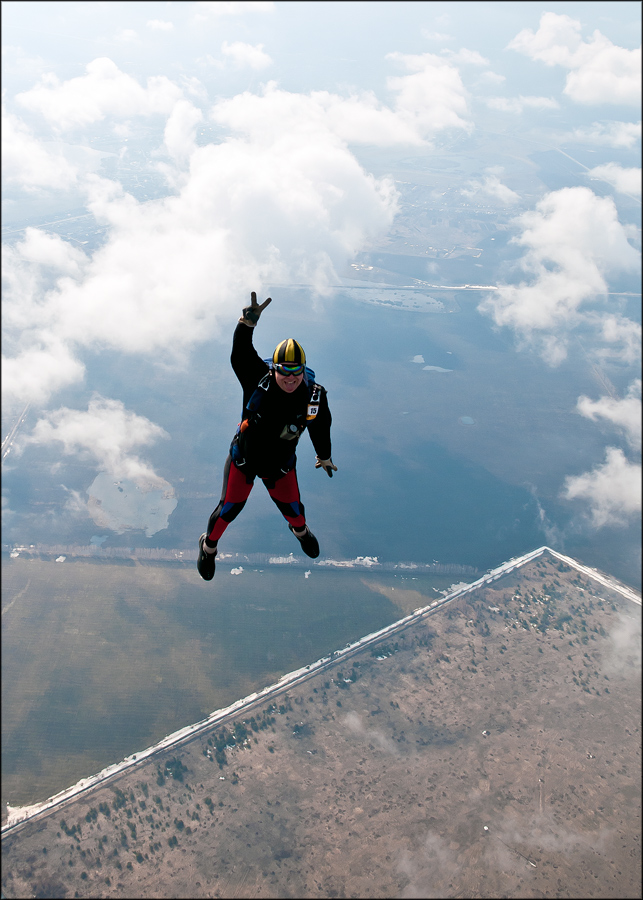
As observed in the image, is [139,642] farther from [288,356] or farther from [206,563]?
[288,356]

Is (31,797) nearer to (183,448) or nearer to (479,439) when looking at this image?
(183,448)

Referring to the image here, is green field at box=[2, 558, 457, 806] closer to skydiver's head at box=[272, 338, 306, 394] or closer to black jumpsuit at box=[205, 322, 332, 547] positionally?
black jumpsuit at box=[205, 322, 332, 547]

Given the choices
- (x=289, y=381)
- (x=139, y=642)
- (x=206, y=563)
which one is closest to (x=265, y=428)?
(x=289, y=381)

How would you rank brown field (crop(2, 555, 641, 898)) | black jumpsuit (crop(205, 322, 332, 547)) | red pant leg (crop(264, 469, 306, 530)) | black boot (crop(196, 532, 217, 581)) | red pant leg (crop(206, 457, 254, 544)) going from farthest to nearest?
brown field (crop(2, 555, 641, 898)), black boot (crop(196, 532, 217, 581)), red pant leg (crop(264, 469, 306, 530)), red pant leg (crop(206, 457, 254, 544)), black jumpsuit (crop(205, 322, 332, 547))

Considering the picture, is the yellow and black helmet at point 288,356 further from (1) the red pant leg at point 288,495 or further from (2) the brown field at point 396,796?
(2) the brown field at point 396,796

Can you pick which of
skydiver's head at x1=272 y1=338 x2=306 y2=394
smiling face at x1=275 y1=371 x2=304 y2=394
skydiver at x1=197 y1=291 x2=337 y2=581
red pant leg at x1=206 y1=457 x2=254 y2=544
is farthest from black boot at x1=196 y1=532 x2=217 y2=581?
skydiver's head at x1=272 y1=338 x2=306 y2=394

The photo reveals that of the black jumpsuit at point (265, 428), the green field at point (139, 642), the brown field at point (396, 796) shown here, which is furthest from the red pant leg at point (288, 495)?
the green field at point (139, 642)
